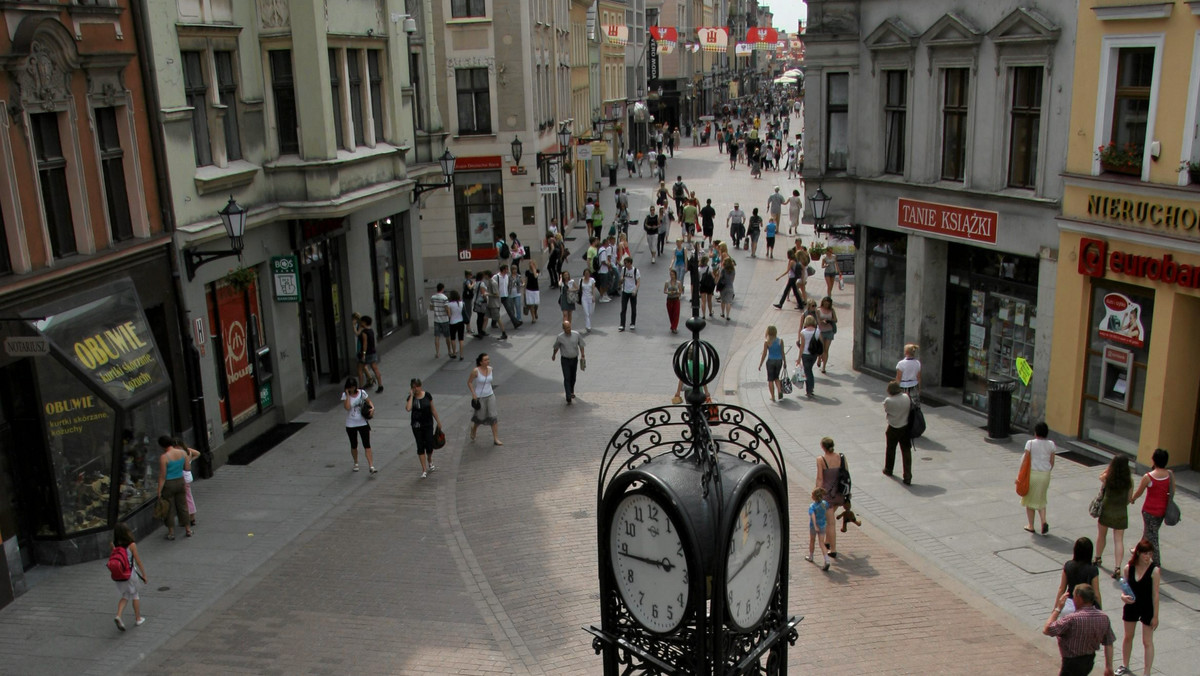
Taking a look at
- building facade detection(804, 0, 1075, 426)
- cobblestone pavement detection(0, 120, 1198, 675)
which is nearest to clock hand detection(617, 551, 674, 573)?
cobblestone pavement detection(0, 120, 1198, 675)

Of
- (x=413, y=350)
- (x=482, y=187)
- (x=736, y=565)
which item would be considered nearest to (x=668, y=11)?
(x=482, y=187)

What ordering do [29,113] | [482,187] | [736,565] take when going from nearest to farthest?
[736,565] < [29,113] < [482,187]

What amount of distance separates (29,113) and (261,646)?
24.0ft

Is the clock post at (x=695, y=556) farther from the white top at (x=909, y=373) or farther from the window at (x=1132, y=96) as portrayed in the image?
the white top at (x=909, y=373)

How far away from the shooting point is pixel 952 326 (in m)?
19.2

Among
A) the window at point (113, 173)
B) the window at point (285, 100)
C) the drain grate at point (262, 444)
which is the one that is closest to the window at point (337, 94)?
the window at point (285, 100)

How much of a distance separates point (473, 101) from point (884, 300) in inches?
737

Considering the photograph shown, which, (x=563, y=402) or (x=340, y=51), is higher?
(x=340, y=51)

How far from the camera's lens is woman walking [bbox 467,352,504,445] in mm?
17453

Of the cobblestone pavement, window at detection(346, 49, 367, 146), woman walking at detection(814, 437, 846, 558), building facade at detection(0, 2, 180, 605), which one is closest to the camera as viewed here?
the cobblestone pavement

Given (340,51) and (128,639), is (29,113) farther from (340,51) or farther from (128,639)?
(340,51)

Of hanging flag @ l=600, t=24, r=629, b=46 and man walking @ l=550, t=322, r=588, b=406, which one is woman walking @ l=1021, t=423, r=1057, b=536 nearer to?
man walking @ l=550, t=322, r=588, b=406

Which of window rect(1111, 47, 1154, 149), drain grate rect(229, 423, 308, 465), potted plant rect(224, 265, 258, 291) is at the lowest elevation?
drain grate rect(229, 423, 308, 465)

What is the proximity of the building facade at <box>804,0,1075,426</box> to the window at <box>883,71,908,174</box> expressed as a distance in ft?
0.09
